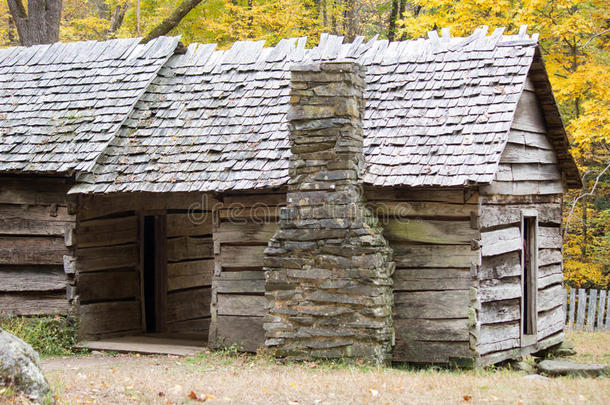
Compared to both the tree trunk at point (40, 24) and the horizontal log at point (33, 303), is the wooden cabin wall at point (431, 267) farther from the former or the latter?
the tree trunk at point (40, 24)

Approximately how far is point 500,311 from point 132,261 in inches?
247

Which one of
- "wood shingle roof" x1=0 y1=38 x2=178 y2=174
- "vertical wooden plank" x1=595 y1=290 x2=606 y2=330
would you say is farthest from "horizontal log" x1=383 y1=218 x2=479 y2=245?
"vertical wooden plank" x1=595 y1=290 x2=606 y2=330

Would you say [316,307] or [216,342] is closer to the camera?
[316,307]

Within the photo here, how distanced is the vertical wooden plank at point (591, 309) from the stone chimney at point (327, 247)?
8438 mm

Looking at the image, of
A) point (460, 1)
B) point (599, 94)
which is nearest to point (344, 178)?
point (599, 94)

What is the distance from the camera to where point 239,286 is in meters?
11.3

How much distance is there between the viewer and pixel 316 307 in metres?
9.98

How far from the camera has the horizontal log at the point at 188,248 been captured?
13.8m

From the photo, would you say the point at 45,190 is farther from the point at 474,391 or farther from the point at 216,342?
the point at 474,391

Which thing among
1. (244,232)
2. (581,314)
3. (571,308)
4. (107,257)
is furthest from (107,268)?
(581,314)

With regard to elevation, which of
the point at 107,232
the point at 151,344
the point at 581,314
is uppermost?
the point at 107,232

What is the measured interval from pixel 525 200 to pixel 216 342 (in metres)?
5.05

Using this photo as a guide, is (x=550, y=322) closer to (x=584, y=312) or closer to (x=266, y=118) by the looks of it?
(x=584, y=312)

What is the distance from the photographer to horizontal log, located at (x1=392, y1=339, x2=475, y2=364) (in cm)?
1008
